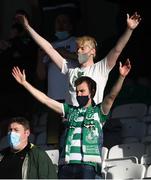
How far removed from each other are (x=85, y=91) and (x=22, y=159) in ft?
2.82

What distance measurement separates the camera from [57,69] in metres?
8.10

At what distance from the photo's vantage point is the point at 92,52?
7.40 metres

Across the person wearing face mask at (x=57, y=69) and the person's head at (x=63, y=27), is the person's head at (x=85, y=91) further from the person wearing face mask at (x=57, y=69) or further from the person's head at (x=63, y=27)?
the person's head at (x=63, y=27)

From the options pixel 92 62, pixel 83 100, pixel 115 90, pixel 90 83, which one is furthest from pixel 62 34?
pixel 115 90

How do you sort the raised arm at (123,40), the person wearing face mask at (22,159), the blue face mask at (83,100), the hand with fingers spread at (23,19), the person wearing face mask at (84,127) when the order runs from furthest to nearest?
the hand with fingers spread at (23,19) < the raised arm at (123,40) < the blue face mask at (83,100) < the person wearing face mask at (22,159) < the person wearing face mask at (84,127)

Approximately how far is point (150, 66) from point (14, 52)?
1721 millimetres

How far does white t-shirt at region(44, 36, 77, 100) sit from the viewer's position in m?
8.00

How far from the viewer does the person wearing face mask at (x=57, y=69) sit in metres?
8.02

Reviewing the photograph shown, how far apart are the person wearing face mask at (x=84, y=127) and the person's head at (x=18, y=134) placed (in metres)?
0.33

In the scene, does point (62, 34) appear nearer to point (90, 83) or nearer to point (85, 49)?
point (85, 49)

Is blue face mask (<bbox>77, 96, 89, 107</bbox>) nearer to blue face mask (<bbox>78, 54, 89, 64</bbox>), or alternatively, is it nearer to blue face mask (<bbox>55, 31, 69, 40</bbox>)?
blue face mask (<bbox>78, 54, 89, 64</bbox>)

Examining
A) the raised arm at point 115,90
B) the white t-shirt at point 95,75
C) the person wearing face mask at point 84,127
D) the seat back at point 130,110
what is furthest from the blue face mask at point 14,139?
the seat back at point 130,110

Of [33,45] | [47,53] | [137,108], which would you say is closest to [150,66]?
[137,108]

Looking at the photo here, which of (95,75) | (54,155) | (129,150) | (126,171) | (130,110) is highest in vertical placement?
(130,110)
